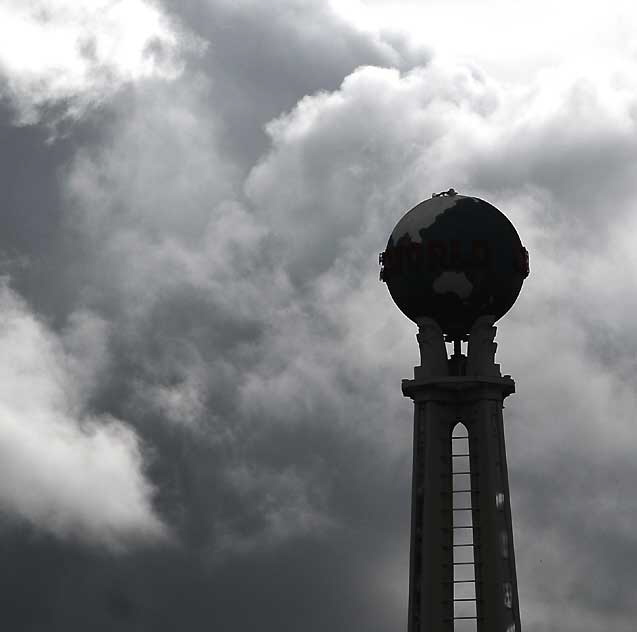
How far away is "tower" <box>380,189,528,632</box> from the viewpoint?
240 feet

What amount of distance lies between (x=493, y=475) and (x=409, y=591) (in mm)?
8229

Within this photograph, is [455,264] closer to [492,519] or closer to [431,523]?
[492,519]

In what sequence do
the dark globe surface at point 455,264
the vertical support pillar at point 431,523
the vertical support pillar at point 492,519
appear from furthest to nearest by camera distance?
1. the dark globe surface at point 455,264
2. the vertical support pillar at point 431,523
3. the vertical support pillar at point 492,519

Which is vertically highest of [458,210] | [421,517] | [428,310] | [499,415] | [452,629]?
[458,210]

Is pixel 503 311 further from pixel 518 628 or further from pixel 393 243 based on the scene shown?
pixel 518 628

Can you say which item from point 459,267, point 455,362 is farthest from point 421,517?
point 459,267

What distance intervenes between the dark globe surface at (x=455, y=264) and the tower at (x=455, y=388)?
6 cm

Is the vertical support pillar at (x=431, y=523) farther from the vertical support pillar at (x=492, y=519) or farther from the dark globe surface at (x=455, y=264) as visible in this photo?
the dark globe surface at (x=455, y=264)

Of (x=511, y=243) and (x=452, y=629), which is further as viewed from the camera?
(x=511, y=243)

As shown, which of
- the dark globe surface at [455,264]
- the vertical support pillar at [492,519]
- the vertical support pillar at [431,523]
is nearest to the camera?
the vertical support pillar at [492,519]

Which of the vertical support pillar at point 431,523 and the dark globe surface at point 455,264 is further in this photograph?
the dark globe surface at point 455,264

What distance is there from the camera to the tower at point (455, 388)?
73.1m

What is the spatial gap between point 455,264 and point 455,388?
7.32m

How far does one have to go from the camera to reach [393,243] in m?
78.9
